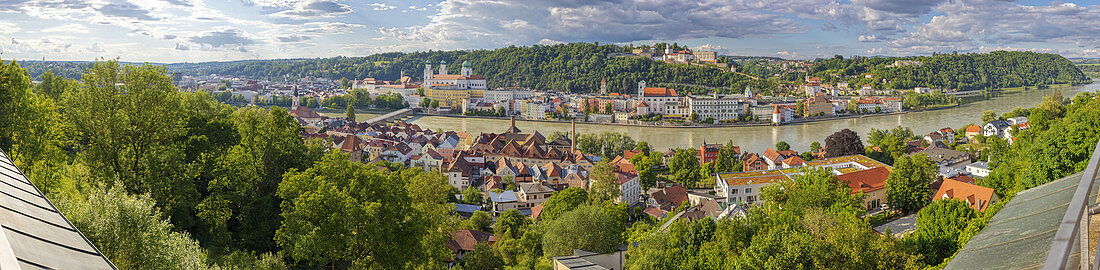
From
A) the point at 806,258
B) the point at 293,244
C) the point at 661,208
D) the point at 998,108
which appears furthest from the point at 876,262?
the point at 998,108

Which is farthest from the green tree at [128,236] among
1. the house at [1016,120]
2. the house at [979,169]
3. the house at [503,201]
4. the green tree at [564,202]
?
the house at [1016,120]

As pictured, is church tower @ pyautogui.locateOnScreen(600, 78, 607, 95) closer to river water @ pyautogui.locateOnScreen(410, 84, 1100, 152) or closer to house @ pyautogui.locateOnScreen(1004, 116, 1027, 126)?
river water @ pyautogui.locateOnScreen(410, 84, 1100, 152)

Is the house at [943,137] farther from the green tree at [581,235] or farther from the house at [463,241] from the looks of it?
the house at [463,241]

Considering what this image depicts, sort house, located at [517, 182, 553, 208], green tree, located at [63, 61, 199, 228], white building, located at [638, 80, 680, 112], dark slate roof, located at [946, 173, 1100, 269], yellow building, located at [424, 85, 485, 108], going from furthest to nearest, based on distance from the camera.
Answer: yellow building, located at [424, 85, 485, 108] < white building, located at [638, 80, 680, 112] < house, located at [517, 182, 553, 208] < green tree, located at [63, 61, 199, 228] < dark slate roof, located at [946, 173, 1100, 269]

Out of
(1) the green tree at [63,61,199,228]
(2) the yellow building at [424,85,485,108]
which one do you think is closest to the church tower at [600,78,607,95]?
(2) the yellow building at [424,85,485,108]

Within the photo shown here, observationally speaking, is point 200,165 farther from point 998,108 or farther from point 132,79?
point 998,108
